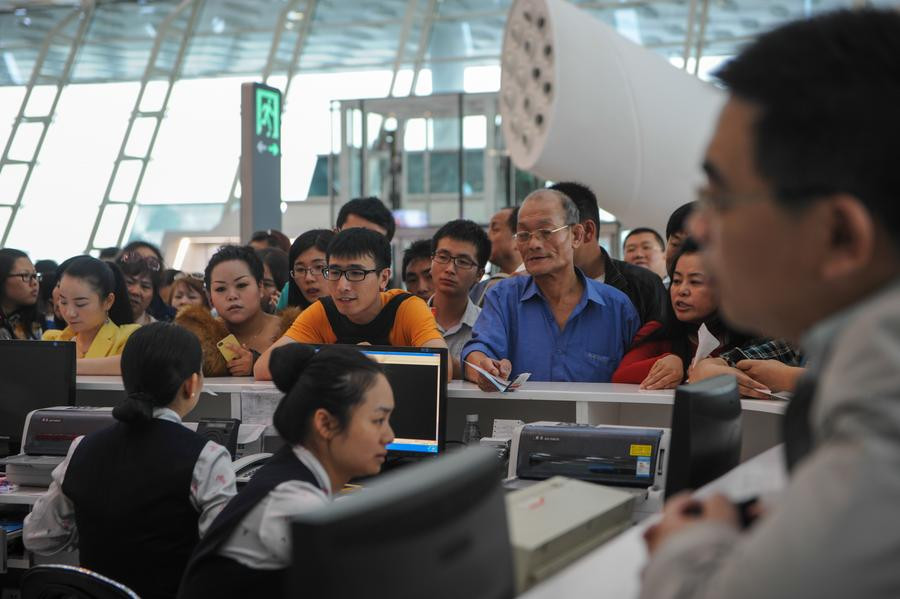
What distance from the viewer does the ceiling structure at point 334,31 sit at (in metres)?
11.5

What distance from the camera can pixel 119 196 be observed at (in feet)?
40.0

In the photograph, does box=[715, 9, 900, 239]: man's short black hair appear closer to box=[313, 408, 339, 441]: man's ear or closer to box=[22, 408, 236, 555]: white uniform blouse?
box=[313, 408, 339, 441]: man's ear

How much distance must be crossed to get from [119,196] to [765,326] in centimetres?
1218

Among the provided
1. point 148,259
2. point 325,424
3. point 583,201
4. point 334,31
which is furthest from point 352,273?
point 334,31

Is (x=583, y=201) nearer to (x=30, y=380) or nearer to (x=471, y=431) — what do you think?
(x=471, y=431)

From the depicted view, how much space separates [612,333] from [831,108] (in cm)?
272

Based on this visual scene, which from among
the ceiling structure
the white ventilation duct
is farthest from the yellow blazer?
the ceiling structure

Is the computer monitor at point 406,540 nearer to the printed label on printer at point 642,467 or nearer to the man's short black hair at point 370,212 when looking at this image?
the printed label on printer at point 642,467

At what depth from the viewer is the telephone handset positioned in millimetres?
2967

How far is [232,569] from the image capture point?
1863 mm

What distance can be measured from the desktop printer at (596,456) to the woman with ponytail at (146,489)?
2.50 feet

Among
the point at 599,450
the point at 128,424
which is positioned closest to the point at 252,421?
the point at 128,424

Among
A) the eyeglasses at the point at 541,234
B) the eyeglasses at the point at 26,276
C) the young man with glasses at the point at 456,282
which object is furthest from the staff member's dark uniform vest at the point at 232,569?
the eyeglasses at the point at 26,276

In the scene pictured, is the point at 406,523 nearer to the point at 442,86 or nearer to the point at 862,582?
the point at 862,582
